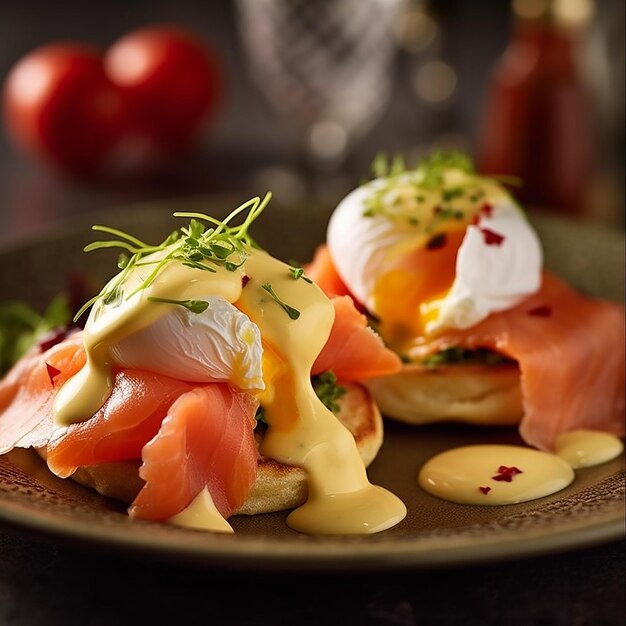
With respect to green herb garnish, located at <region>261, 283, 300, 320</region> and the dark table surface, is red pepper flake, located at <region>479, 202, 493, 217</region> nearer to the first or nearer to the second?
green herb garnish, located at <region>261, 283, 300, 320</region>

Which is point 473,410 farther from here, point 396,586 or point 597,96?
point 597,96

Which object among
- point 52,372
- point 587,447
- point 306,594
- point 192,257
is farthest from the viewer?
point 587,447

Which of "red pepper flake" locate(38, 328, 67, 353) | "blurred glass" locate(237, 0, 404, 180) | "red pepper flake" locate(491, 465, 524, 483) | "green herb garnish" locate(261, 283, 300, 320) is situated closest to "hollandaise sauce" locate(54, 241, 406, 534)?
"green herb garnish" locate(261, 283, 300, 320)

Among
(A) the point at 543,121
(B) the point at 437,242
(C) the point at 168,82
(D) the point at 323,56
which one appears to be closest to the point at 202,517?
(B) the point at 437,242

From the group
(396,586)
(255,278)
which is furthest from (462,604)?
(255,278)

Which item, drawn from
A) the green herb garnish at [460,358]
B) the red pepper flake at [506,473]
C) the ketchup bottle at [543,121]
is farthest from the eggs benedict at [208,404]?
the ketchup bottle at [543,121]

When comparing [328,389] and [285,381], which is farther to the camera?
[328,389]

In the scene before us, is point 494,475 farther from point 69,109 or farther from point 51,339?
point 69,109

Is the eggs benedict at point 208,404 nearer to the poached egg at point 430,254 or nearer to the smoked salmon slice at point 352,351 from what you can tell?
the smoked salmon slice at point 352,351
